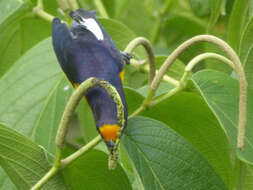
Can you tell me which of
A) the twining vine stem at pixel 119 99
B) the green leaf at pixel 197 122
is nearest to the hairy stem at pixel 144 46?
the twining vine stem at pixel 119 99

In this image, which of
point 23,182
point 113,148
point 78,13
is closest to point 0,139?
point 23,182

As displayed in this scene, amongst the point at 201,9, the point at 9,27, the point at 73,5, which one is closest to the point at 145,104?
the point at 73,5

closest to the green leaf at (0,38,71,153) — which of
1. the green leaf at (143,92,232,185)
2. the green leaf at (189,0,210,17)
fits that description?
the green leaf at (143,92,232,185)

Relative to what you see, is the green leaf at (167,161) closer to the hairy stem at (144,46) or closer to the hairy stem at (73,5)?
the hairy stem at (144,46)

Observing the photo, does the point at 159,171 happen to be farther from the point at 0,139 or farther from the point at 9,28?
the point at 9,28

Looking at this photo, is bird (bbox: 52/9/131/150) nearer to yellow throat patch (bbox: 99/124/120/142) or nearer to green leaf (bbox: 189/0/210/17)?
yellow throat patch (bbox: 99/124/120/142)

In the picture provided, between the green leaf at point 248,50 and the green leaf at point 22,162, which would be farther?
the green leaf at point 248,50

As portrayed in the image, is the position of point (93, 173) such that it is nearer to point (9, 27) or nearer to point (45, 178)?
point (45, 178)
